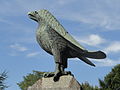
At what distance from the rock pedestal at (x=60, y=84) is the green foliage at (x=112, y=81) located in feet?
62.1

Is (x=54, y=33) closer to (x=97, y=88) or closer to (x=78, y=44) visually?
(x=78, y=44)

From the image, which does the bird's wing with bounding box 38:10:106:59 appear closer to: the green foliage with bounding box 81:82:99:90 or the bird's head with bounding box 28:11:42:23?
the bird's head with bounding box 28:11:42:23

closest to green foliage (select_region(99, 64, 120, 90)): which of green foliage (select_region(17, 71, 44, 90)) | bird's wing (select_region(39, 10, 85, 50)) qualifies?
green foliage (select_region(17, 71, 44, 90))

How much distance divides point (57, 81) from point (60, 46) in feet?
3.20

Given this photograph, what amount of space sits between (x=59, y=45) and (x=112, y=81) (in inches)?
756

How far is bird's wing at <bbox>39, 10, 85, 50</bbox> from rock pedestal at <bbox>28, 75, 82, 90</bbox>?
0.94 meters

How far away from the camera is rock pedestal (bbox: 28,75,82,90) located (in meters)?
8.54

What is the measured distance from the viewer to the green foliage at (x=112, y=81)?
27312 mm

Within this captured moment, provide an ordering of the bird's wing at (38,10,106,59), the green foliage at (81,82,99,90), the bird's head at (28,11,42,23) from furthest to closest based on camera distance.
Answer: the green foliage at (81,82,99,90) < the bird's head at (28,11,42,23) < the bird's wing at (38,10,106,59)

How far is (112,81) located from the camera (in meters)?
27.4

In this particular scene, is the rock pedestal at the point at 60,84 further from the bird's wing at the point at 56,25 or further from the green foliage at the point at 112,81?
the green foliage at the point at 112,81

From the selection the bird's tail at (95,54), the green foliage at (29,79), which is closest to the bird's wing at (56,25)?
the bird's tail at (95,54)

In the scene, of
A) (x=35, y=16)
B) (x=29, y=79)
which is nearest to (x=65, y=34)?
(x=35, y=16)

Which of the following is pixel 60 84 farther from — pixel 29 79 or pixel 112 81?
pixel 29 79
